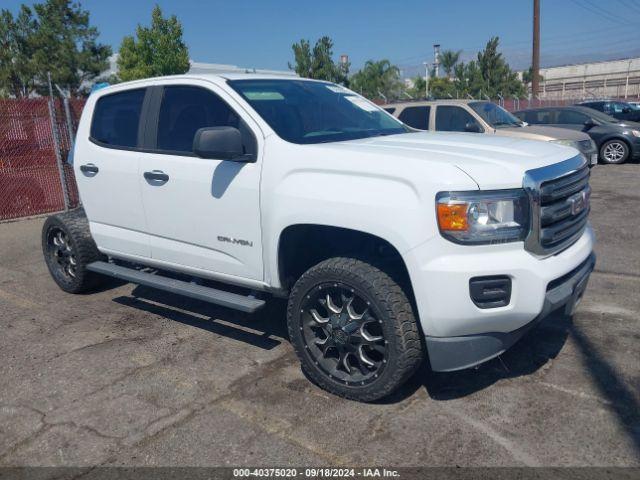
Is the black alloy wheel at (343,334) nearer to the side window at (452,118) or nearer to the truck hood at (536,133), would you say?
the truck hood at (536,133)

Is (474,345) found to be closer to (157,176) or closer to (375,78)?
(157,176)

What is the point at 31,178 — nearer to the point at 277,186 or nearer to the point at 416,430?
the point at 277,186

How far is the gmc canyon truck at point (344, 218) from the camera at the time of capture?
295 centimetres

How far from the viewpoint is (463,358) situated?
305cm

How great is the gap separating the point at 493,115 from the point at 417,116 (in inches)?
57.3

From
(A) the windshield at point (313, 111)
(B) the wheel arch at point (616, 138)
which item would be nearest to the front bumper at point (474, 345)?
(A) the windshield at point (313, 111)

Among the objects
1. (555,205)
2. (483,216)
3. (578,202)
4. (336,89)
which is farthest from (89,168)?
(578,202)

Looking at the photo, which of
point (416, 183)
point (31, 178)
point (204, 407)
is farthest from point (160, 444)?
point (31, 178)

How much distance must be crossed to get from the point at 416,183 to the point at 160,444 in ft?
6.40

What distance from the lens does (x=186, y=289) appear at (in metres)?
4.21

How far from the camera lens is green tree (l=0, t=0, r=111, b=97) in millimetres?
27547

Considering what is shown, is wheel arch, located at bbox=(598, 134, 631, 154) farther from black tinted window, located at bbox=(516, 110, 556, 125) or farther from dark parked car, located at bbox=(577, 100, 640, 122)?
dark parked car, located at bbox=(577, 100, 640, 122)

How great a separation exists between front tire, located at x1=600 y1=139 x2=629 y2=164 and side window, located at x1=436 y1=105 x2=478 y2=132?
6.35 meters

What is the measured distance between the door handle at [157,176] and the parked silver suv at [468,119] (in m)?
7.18
